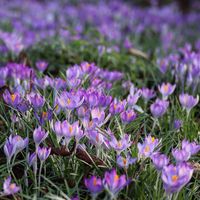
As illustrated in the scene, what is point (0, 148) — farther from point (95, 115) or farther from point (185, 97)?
point (185, 97)

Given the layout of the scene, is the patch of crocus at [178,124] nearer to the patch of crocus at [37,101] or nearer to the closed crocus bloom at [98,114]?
the closed crocus bloom at [98,114]

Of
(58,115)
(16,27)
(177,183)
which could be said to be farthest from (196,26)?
(177,183)

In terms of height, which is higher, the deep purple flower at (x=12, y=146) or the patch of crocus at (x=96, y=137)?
the patch of crocus at (x=96, y=137)

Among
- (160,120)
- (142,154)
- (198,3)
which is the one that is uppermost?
(142,154)

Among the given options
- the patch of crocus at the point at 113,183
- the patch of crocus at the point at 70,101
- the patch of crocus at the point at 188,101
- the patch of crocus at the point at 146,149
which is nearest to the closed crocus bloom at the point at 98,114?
the patch of crocus at the point at 70,101

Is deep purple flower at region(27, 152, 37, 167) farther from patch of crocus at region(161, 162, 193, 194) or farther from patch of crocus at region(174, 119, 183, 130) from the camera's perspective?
patch of crocus at region(174, 119, 183, 130)

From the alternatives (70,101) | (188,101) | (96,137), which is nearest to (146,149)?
(96,137)

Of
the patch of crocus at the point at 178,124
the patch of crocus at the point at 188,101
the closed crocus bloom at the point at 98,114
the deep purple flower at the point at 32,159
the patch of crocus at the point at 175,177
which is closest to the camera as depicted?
the patch of crocus at the point at 175,177

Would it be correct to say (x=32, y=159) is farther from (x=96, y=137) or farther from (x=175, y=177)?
(x=175, y=177)
